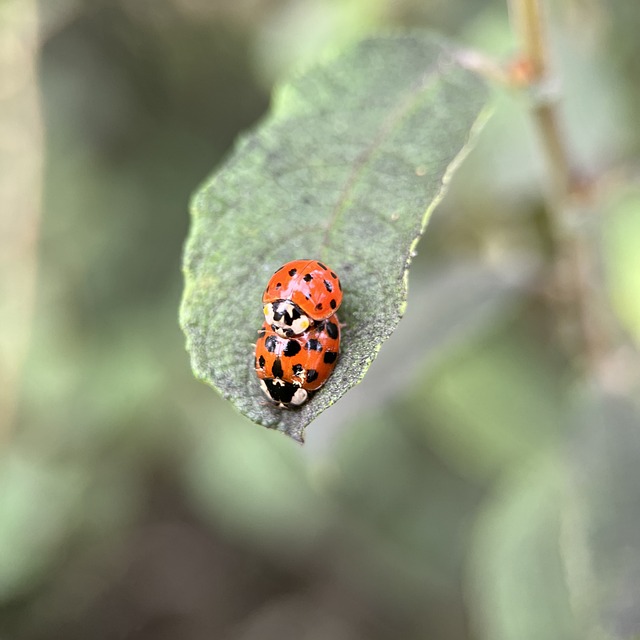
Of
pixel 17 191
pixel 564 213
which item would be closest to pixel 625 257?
pixel 564 213

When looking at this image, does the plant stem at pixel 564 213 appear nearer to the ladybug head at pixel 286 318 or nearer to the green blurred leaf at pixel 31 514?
the ladybug head at pixel 286 318

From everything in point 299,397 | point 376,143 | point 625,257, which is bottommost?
point 299,397

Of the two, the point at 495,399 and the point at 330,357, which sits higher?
the point at 495,399

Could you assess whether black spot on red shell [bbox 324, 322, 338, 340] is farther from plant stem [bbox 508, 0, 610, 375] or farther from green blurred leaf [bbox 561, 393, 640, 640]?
Answer: green blurred leaf [bbox 561, 393, 640, 640]

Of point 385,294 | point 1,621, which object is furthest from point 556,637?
point 1,621

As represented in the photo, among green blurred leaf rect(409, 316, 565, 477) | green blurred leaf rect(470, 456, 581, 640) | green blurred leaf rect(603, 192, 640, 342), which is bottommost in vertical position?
green blurred leaf rect(470, 456, 581, 640)

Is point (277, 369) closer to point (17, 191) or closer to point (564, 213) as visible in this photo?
point (564, 213)

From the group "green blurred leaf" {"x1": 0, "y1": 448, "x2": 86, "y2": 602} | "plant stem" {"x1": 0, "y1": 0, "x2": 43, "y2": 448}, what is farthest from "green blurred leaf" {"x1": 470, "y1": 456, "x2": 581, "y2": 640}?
"plant stem" {"x1": 0, "y1": 0, "x2": 43, "y2": 448}
